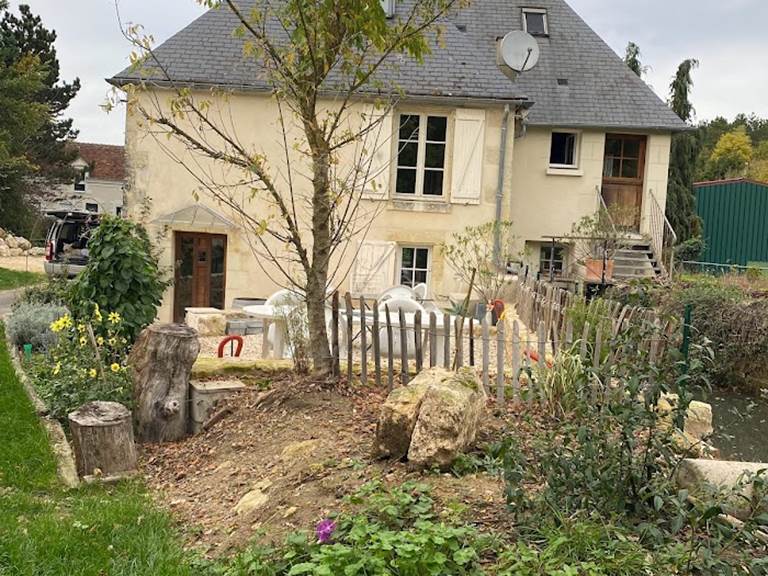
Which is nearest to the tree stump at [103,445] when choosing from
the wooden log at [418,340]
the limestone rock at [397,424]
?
the limestone rock at [397,424]

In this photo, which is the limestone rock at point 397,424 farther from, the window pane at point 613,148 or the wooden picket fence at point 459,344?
the window pane at point 613,148

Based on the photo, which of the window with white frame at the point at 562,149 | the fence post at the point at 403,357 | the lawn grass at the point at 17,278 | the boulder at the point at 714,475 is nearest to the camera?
the boulder at the point at 714,475

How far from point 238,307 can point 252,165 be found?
916cm

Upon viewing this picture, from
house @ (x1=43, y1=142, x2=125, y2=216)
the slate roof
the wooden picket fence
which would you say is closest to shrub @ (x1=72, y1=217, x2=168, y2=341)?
the wooden picket fence

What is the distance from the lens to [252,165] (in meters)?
5.24

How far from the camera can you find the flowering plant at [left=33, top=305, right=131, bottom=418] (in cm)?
624

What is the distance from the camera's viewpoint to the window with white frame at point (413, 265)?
50.9ft

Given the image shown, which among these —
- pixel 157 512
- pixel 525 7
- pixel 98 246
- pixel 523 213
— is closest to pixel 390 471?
pixel 157 512

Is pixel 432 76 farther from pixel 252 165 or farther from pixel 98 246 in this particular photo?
pixel 252 165

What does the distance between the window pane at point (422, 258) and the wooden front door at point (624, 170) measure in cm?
531

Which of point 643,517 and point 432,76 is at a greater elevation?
point 432,76

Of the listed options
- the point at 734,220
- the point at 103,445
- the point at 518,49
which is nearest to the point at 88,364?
the point at 103,445

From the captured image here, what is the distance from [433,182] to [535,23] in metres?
7.14

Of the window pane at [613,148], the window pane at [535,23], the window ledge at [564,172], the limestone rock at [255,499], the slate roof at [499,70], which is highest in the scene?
the window pane at [535,23]
